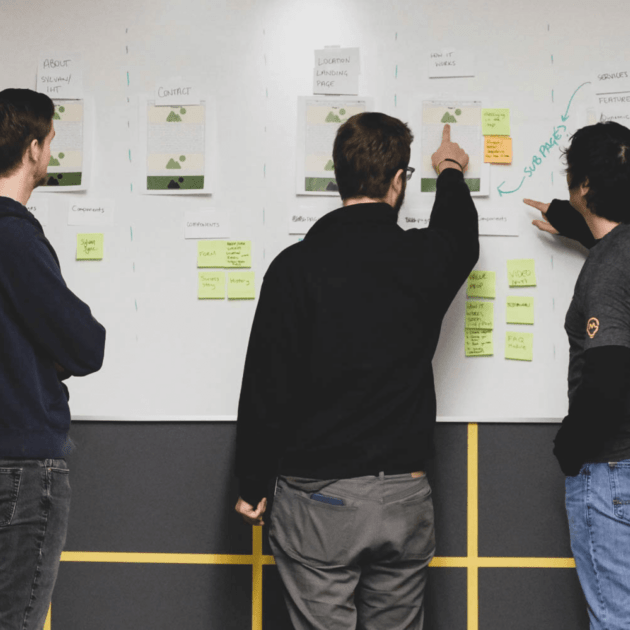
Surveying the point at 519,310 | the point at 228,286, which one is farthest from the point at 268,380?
the point at 519,310

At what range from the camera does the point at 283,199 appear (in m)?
1.90

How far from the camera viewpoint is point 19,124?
131 centimetres

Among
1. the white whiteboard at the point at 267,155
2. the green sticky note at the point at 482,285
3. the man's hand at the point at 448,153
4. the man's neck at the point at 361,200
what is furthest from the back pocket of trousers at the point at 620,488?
the man's hand at the point at 448,153

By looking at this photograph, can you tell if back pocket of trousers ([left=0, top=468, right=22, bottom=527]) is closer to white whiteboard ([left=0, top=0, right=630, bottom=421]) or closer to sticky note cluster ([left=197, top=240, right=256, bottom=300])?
white whiteboard ([left=0, top=0, right=630, bottom=421])

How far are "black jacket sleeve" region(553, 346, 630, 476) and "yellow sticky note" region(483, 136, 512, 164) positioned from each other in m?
0.81

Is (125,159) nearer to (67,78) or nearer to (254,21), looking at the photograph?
(67,78)

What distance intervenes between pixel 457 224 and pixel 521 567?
44.0 inches

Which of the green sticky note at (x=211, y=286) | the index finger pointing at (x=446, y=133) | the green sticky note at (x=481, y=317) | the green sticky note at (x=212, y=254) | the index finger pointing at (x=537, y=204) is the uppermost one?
the index finger pointing at (x=446, y=133)

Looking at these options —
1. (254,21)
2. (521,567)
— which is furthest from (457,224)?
(521,567)

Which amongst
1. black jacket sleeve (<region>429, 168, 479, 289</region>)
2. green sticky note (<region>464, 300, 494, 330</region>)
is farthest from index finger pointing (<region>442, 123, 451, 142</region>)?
green sticky note (<region>464, 300, 494, 330</region>)

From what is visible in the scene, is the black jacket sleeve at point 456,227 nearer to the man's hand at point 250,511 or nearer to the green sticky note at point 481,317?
the green sticky note at point 481,317

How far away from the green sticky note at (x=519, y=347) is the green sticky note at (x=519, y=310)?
0.15 ft

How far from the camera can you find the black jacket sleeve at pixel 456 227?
56.6 inches

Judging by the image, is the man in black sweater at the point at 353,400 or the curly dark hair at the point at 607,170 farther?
the curly dark hair at the point at 607,170
